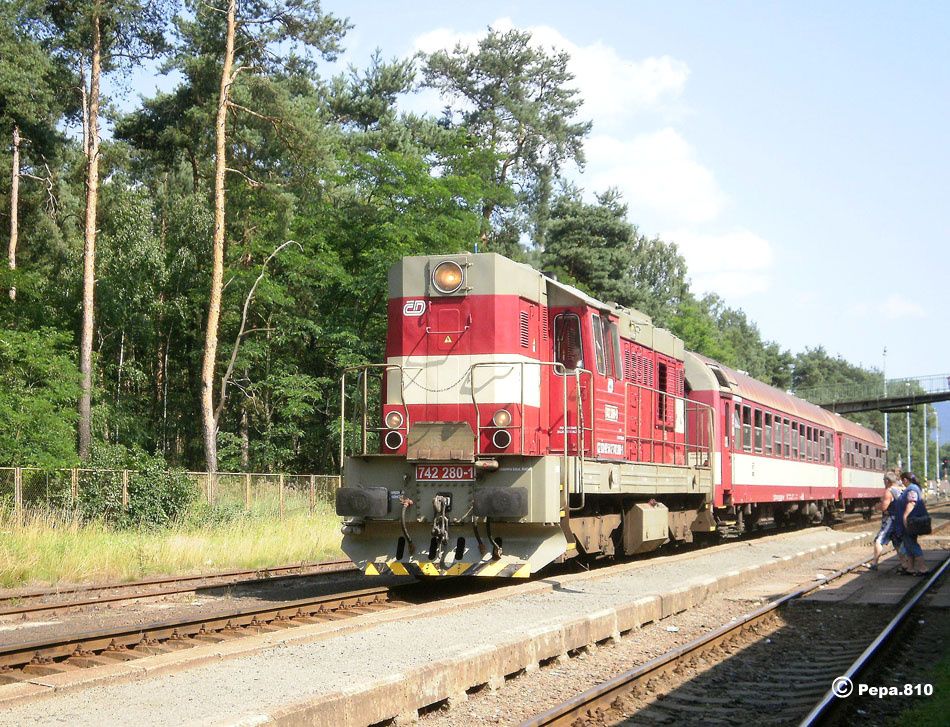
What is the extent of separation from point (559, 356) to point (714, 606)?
3790 mm

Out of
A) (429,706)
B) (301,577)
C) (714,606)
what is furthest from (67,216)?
(429,706)

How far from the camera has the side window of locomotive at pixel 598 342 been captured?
45.3 ft

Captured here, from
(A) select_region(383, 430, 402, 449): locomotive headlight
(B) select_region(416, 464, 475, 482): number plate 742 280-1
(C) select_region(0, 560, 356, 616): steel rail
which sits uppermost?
(A) select_region(383, 430, 402, 449): locomotive headlight

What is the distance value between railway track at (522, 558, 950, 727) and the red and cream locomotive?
2747mm

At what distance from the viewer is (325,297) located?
33969 mm

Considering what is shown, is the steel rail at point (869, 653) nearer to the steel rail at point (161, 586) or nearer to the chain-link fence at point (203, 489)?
the steel rail at point (161, 586)

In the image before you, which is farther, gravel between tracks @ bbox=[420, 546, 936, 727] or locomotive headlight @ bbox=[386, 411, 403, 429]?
locomotive headlight @ bbox=[386, 411, 403, 429]

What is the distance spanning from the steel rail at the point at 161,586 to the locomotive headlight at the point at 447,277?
5030mm

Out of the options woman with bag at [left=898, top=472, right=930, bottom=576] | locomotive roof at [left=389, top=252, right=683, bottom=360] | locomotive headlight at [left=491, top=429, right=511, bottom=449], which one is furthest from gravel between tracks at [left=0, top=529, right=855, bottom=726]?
woman with bag at [left=898, top=472, right=930, bottom=576]

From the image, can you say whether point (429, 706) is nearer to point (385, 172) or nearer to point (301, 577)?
point (301, 577)

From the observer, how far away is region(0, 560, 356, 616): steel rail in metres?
12.0

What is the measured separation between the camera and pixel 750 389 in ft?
75.0

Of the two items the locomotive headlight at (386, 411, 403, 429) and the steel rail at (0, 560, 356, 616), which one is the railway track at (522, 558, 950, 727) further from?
the steel rail at (0, 560, 356, 616)

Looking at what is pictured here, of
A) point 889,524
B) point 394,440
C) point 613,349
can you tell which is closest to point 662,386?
point 613,349
